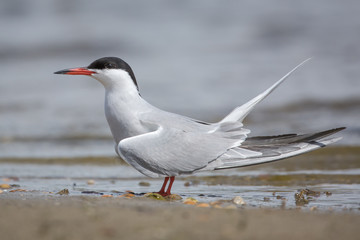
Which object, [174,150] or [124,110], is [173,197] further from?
[124,110]

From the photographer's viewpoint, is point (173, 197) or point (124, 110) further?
point (124, 110)

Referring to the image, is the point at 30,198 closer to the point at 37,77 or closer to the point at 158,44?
the point at 37,77

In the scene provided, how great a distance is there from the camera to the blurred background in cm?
852

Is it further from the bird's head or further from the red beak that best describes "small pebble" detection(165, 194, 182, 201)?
the red beak

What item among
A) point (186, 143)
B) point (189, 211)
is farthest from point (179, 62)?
point (189, 211)

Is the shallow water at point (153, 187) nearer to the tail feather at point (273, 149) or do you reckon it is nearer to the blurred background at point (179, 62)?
the tail feather at point (273, 149)

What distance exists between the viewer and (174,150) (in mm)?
4418

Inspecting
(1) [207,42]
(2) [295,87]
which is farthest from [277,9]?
(2) [295,87]

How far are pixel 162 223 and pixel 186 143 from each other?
154 cm

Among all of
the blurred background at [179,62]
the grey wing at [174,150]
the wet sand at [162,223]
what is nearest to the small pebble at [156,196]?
the grey wing at [174,150]

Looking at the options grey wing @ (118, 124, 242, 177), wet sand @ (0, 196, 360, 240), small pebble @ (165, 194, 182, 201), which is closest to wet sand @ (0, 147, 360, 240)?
wet sand @ (0, 196, 360, 240)

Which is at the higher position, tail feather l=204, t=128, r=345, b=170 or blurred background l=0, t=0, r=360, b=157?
blurred background l=0, t=0, r=360, b=157

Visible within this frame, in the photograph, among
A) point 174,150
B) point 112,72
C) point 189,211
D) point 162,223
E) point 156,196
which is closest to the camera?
point 162,223

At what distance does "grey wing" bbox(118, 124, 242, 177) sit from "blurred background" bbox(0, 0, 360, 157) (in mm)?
2599
